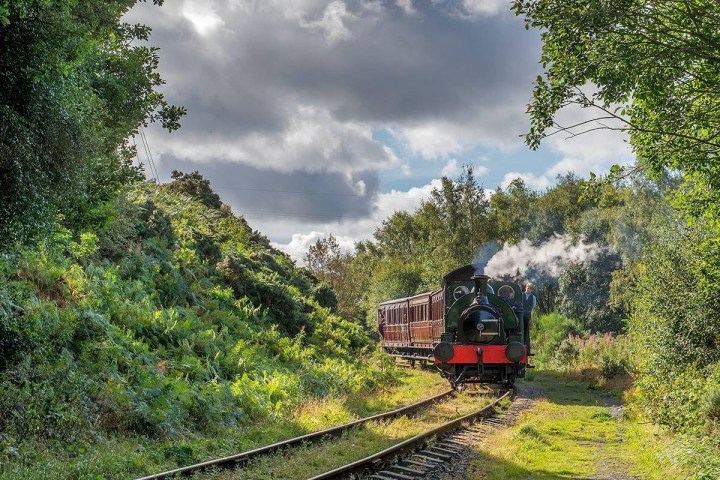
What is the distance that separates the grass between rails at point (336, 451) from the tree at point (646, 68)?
19.9ft

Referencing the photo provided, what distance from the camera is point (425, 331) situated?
22047 millimetres

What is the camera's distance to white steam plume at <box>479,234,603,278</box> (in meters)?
35.3

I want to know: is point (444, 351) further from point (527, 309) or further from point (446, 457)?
point (446, 457)

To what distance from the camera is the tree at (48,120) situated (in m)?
8.62

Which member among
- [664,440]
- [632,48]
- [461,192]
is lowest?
[664,440]

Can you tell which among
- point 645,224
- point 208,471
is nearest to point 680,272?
point 208,471

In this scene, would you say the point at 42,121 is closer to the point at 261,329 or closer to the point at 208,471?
the point at 208,471

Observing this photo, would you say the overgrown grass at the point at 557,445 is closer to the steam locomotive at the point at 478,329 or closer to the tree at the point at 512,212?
the steam locomotive at the point at 478,329

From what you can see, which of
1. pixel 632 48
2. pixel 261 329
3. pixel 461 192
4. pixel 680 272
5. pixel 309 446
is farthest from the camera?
pixel 461 192

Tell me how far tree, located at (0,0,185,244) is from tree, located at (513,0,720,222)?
6568 millimetres

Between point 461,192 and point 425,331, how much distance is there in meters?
28.3

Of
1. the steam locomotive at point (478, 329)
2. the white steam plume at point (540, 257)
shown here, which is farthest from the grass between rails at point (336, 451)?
the white steam plume at point (540, 257)

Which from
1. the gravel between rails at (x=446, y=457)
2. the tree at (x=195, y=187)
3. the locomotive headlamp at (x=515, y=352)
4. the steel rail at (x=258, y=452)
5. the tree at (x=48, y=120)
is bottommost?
the gravel between rails at (x=446, y=457)

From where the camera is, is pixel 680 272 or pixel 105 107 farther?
pixel 680 272
